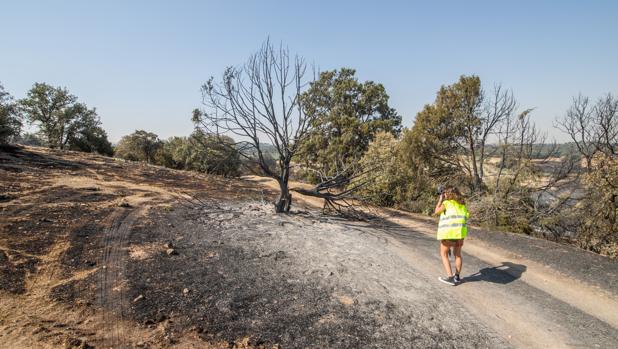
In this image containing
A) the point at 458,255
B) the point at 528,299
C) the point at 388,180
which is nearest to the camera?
the point at 528,299

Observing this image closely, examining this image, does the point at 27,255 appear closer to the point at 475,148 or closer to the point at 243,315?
the point at 243,315

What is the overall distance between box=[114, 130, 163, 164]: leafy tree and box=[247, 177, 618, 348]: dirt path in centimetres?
3400

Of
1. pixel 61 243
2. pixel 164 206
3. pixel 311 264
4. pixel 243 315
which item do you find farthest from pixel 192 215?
pixel 243 315

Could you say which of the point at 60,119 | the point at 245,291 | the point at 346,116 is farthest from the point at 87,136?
the point at 245,291

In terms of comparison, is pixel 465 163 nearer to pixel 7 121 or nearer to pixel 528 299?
pixel 528 299

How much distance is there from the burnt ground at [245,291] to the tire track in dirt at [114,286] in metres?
0.02

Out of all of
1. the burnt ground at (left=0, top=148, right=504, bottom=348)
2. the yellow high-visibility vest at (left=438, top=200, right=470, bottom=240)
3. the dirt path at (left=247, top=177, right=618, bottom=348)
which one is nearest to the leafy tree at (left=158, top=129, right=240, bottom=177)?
the burnt ground at (left=0, top=148, right=504, bottom=348)

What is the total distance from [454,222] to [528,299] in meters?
1.70

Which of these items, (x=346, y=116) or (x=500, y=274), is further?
(x=346, y=116)

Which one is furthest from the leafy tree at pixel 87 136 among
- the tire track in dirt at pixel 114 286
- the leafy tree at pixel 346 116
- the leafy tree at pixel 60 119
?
the tire track in dirt at pixel 114 286

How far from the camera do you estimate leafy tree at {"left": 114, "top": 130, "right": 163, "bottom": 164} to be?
111ft

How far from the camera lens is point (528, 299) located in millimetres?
5035

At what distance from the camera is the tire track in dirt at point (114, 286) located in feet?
11.3

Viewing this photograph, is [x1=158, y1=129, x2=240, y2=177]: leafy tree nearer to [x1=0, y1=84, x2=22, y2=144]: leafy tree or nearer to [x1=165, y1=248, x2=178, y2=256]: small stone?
[x1=0, y1=84, x2=22, y2=144]: leafy tree
